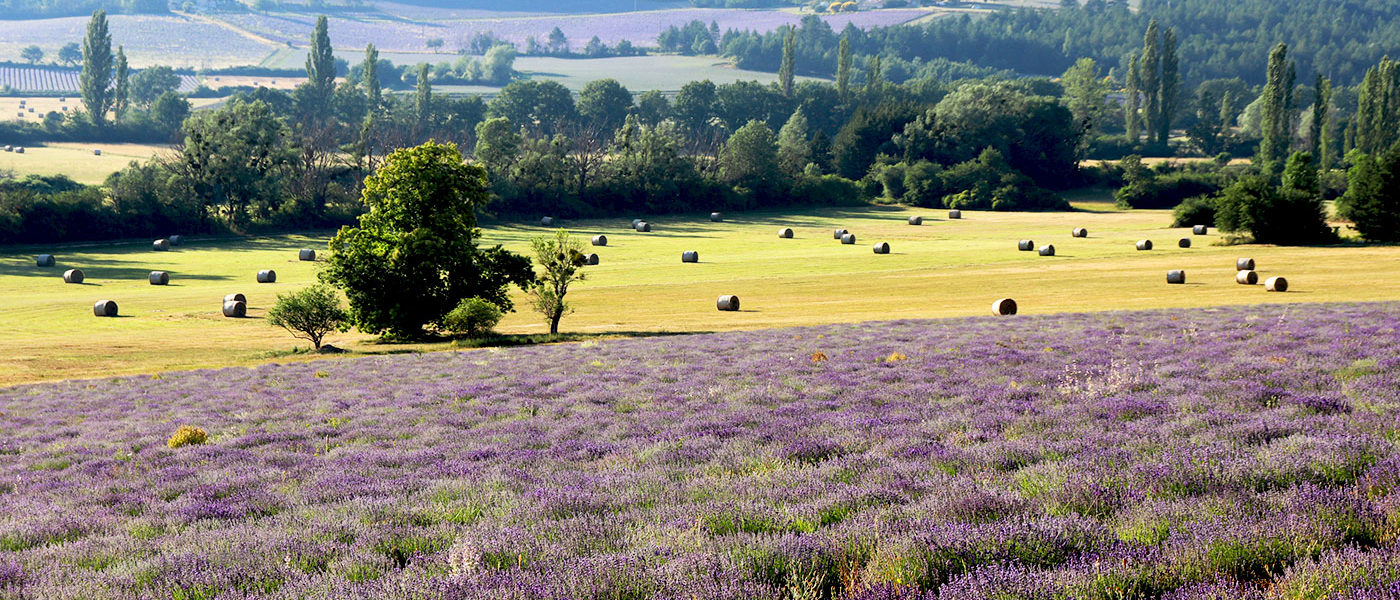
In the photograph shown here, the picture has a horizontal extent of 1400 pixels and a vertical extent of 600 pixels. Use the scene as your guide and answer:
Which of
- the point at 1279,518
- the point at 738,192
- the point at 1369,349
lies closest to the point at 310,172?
the point at 738,192

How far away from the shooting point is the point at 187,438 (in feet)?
59.9

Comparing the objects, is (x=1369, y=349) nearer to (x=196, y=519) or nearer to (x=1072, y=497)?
(x=1072, y=497)

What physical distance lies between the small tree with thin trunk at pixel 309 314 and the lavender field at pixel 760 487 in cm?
2102

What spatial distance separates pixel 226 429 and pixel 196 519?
876 centimetres

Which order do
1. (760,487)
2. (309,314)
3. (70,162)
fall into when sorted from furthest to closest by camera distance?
1. (70,162)
2. (309,314)
3. (760,487)

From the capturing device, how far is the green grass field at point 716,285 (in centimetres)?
4819

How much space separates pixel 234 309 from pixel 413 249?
16.7 m

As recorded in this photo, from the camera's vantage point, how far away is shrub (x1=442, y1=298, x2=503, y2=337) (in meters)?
45.6

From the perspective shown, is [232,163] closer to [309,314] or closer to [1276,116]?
[309,314]

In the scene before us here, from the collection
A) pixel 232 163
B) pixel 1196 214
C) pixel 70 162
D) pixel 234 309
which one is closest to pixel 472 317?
pixel 234 309

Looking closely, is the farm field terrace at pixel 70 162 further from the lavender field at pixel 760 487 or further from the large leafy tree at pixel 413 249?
the lavender field at pixel 760 487

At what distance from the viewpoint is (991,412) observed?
16219 mm

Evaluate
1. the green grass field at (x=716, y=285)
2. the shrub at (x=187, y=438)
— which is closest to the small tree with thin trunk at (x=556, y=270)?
the green grass field at (x=716, y=285)

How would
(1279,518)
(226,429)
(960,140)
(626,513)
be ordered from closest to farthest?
(1279,518) → (626,513) → (226,429) → (960,140)
